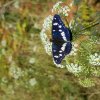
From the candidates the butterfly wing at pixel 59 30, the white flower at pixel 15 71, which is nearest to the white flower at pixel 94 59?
the butterfly wing at pixel 59 30

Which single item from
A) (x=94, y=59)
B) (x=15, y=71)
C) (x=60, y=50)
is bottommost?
(x=15, y=71)

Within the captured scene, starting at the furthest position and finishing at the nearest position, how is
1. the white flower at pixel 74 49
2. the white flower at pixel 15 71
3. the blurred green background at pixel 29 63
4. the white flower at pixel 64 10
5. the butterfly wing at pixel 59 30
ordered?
the white flower at pixel 15 71 < the blurred green background at pixel 29 63 < the white flower at pixel 64 10 < the white flower at pixel 74 49 < the butterfly wing at pixel 59 30

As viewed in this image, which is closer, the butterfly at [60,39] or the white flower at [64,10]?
the butterfly at [60,39]

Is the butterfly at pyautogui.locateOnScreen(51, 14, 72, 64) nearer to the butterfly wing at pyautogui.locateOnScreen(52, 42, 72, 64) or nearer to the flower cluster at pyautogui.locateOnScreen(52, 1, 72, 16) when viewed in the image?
the butterfly wing at pyautogui.locateOnScreen(52, 42, 72, 64)

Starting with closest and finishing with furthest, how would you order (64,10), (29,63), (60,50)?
(60,50) < (64,10) < (29,63)

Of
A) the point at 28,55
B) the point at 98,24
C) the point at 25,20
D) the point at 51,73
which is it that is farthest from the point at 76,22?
the point at 25,20

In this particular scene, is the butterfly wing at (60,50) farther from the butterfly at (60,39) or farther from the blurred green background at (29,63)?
the blurred green background at (29,63)

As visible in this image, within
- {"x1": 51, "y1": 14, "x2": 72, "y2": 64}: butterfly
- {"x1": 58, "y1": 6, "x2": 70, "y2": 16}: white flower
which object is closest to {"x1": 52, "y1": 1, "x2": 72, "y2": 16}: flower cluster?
{"x1": 58, "y1": 6, "x2": 70, "y2": 16}: white flower

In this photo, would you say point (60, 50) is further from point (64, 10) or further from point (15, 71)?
point (15, 71)

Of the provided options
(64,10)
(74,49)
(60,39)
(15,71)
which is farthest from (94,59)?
(15,71)
